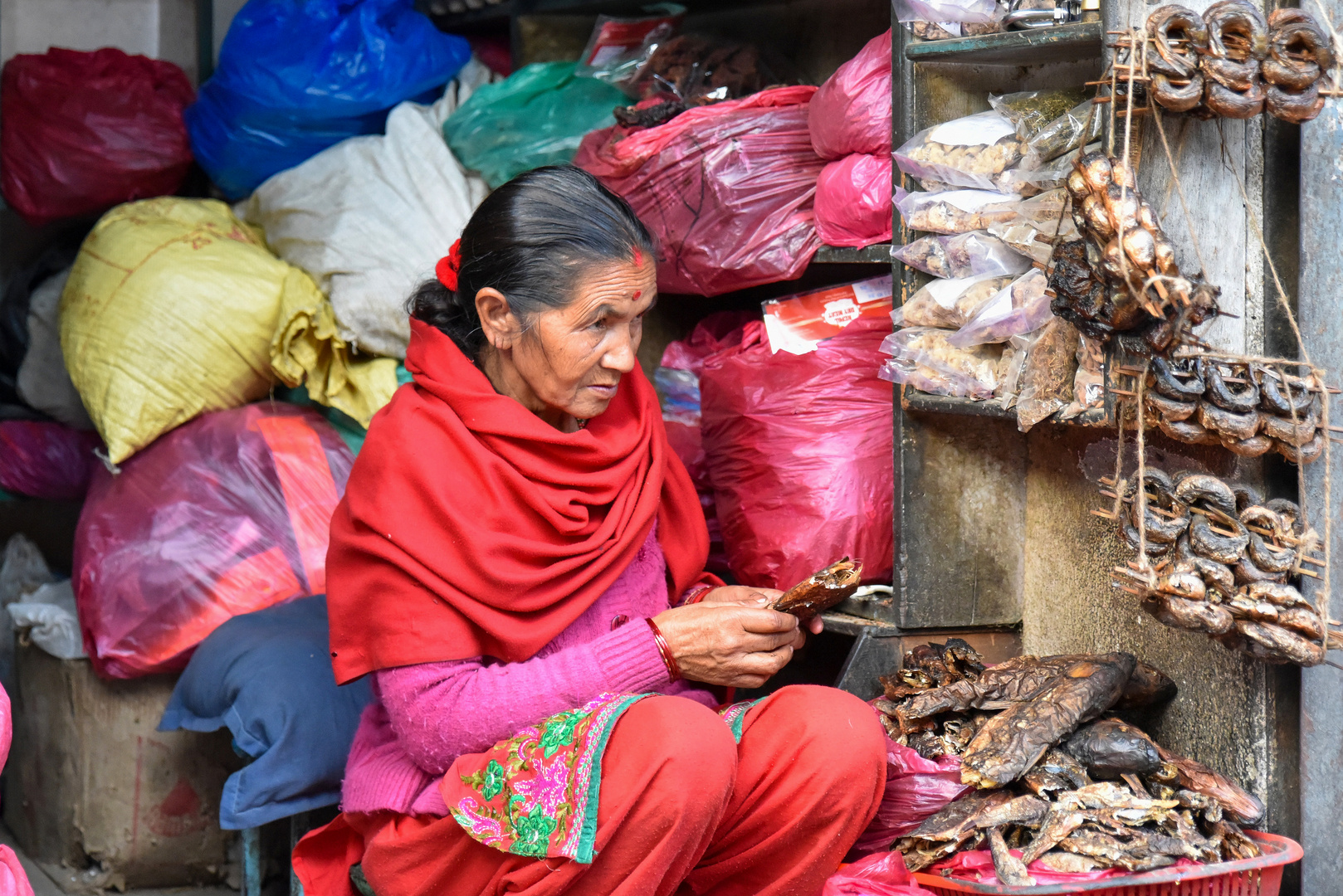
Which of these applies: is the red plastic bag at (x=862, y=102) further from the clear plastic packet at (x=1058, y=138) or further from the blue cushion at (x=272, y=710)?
the blue cushion at (x=272, y=710)

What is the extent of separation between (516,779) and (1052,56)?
4.30 ft

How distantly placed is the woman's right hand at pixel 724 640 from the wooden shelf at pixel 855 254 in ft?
2.15

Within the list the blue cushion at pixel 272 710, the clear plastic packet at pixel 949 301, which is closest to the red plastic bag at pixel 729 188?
the clear plastic packet at pixel 949 301

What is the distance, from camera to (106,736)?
285 cm

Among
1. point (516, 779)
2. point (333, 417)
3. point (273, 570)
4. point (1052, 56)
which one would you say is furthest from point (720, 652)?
point (333, 417)

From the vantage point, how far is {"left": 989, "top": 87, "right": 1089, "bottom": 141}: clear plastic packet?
1975 mm

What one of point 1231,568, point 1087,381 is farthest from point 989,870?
point 1087,381

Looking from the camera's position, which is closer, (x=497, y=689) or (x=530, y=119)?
(x=497, y=689)

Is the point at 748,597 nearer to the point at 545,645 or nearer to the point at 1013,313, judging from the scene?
the point at 545,645

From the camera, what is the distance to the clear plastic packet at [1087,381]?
1.77 meters

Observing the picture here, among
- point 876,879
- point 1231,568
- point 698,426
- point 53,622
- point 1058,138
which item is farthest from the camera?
point 53,622

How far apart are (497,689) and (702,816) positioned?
332 mm

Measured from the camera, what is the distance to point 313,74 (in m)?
3.18

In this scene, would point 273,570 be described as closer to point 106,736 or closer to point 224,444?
point 224,444
